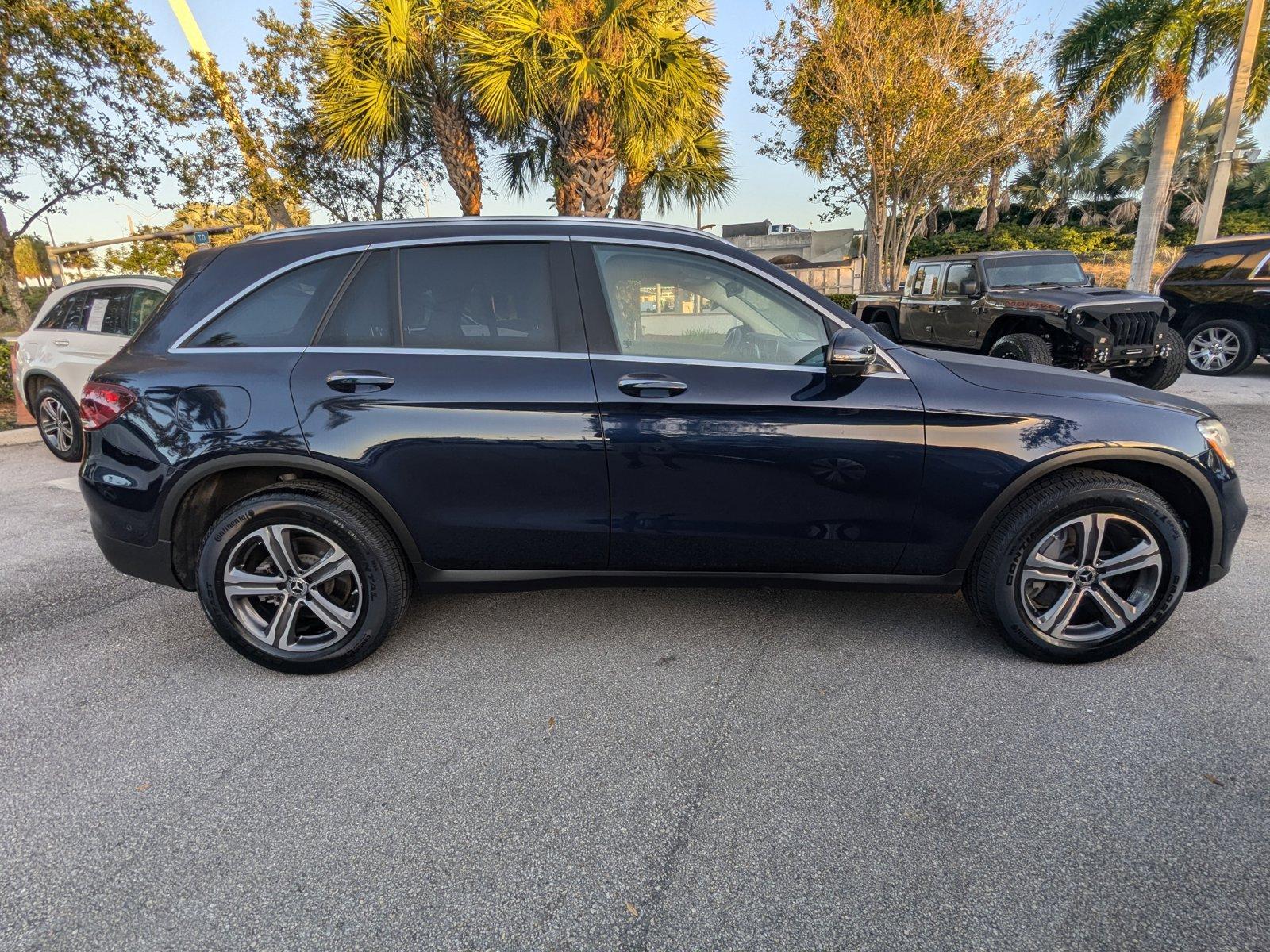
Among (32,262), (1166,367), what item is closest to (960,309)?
(1166,367)

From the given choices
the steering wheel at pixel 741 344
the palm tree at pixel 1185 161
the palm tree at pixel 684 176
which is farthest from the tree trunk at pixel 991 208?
the steering wheel at pixel 741 344

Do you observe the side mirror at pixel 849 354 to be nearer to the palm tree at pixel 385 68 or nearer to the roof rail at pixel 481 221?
the roof rail at pixel 481 221

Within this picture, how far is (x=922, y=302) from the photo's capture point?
380 inches

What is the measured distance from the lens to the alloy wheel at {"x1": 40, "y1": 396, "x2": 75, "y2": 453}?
20.6 feet

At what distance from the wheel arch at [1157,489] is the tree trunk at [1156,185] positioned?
1469 centimetres

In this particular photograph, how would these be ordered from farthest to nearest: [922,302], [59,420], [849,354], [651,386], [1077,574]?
[922,302]
[59,420]
[1077,574]
[651,386]
[849,354]

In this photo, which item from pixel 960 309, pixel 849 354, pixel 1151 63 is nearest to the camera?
pixel 849 354

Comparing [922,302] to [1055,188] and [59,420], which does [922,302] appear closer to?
[59,420]

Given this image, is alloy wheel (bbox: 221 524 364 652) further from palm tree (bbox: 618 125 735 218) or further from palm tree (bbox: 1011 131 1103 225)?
palm tree (bbox: 1011 131 1103 225)

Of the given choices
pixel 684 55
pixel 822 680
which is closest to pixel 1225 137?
pixel 684 55

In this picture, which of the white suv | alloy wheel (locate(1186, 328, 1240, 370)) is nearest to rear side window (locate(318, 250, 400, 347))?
the white suv

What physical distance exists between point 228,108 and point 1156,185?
17690mm

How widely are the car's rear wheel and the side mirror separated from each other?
6810 millimetres

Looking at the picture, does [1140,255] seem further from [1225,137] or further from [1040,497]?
[1040,497]
